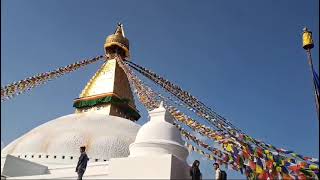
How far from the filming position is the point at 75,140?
1441 cm

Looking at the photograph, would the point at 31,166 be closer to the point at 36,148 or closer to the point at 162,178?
the point at 36,148

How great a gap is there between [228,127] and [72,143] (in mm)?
5486

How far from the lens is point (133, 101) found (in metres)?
21.3

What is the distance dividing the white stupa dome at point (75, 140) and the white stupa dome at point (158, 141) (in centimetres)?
467

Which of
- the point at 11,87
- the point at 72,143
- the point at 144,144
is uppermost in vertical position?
the point at 11,87

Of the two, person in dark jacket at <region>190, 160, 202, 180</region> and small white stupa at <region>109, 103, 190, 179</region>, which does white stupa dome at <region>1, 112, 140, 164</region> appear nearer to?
small white stupa at <region>109, 103, 190, 179</region>

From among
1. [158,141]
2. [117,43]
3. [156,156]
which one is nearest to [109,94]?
[117,43]

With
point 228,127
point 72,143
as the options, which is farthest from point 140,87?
point 228,127

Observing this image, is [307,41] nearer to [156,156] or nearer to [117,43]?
[156,156]

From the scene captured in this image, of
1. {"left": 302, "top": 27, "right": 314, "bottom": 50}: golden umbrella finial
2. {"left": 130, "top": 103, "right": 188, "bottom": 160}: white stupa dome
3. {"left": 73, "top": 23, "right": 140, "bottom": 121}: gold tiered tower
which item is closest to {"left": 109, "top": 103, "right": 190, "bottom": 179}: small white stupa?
{"left": 130, "top": 103, "right": 188, "bottom": 160}: white stupa dome

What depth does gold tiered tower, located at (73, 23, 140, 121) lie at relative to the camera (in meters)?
19.7

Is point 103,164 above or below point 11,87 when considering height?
below

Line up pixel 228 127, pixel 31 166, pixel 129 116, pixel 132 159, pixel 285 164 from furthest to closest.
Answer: pixel 129 116
pixel 228 127
pixel 31 166
pixel 285 164
pixel 132 159

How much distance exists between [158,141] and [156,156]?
0.65m
